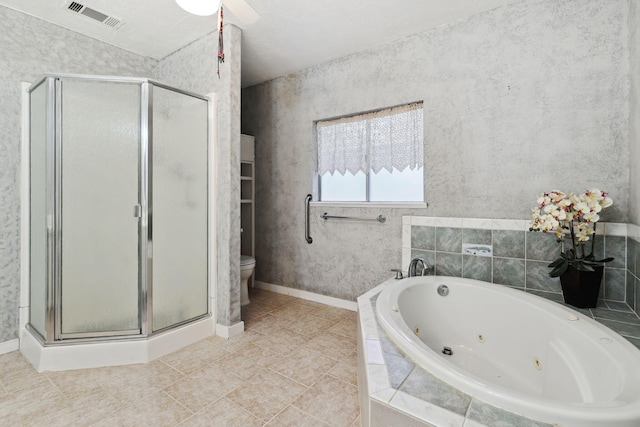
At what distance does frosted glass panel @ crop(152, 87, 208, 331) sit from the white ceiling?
0.66m

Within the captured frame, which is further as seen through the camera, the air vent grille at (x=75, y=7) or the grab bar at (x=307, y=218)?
the grab bar at (x=307, y=218)

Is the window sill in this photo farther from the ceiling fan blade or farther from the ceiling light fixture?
the ceiling light fixture

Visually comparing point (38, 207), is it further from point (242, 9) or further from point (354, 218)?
point (354, 218)

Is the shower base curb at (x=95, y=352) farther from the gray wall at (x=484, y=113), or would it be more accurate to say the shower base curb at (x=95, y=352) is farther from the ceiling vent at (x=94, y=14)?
the ceiling vent at (x=94, y=14)

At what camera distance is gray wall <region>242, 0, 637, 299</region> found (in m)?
1.92

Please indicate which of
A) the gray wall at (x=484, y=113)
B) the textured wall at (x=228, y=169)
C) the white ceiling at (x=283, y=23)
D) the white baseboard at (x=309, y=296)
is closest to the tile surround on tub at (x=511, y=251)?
the gray wall at (x=484, y=113)

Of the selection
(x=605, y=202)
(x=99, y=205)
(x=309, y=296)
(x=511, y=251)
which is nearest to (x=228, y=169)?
(x=99, y=205)

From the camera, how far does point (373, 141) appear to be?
9.34 ft

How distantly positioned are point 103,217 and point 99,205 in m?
0.08

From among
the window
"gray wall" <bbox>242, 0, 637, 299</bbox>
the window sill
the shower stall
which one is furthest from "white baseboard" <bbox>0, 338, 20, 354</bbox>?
the window

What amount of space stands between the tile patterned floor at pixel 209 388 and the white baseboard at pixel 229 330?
5 cm

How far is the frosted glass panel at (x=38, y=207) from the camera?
1.97 metres

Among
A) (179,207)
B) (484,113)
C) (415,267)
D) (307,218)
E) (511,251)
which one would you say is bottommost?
(415,267)

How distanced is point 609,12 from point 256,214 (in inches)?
131
